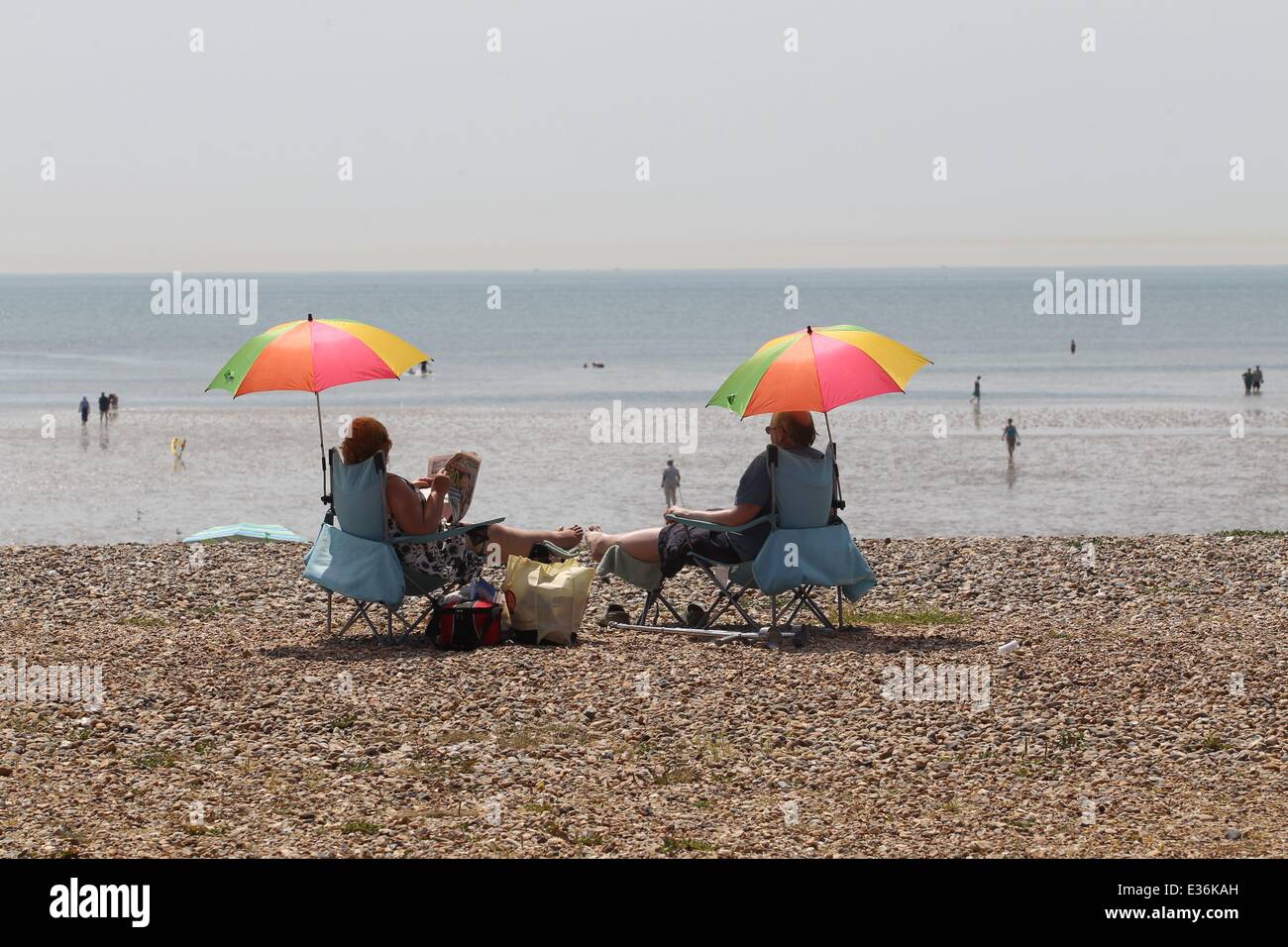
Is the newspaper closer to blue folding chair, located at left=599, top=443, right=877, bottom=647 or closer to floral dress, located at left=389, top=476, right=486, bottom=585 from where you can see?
floral dress, located at left=389, top=476, right=486, bottom=585

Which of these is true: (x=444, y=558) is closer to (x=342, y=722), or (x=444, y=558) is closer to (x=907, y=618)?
(x=342, y=722)

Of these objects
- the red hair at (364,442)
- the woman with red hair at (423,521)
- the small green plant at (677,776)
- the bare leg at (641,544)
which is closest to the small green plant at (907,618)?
the bare leg at (641,544)

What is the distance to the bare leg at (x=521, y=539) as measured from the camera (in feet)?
29.6

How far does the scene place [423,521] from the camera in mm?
8594

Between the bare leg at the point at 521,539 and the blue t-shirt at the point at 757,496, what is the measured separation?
1023 millimetres

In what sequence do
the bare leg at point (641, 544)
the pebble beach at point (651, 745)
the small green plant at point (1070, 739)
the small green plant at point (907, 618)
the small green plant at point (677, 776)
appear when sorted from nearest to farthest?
the pebble beach at point (651, 745), the small green plant at point (677, 776), the small green plant at point (1070, 739), the bare leg at point (641, 544), the small green plant at point (907, 618)

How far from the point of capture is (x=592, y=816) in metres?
5.46

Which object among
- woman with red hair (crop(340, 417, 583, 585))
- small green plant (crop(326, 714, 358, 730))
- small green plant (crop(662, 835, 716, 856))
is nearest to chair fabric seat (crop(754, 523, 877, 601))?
woman with red hair (crop(340, 417, 583, 585))

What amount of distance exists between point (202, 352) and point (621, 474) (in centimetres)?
5561

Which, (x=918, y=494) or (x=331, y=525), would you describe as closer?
(x=331, y=525)

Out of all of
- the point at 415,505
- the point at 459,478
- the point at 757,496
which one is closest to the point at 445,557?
the point at 415,505

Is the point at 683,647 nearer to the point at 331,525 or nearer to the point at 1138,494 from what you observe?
the point at 331,525

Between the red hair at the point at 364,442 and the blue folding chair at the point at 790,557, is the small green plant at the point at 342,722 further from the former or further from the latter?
the blue folding chair at the point at 790,557
